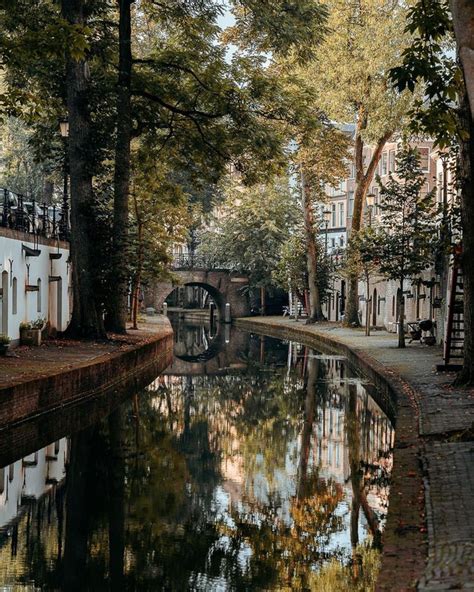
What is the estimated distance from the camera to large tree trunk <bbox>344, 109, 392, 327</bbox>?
46062mm

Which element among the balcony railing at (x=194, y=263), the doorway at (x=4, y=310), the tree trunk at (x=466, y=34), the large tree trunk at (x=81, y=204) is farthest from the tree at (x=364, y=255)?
the balcony railing at (x=194, y=263)

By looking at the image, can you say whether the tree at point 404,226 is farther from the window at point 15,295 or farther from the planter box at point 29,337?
the window at point 15,295

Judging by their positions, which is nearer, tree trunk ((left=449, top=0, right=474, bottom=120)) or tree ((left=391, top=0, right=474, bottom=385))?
tree trunk ((left=449, top=0, right=474, bottom=120))

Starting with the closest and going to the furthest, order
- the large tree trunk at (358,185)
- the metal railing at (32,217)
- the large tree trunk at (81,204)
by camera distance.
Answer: the metal railing at (32,217)
the large tree trunk at (81,204)
the large tree trunk at (358,185)

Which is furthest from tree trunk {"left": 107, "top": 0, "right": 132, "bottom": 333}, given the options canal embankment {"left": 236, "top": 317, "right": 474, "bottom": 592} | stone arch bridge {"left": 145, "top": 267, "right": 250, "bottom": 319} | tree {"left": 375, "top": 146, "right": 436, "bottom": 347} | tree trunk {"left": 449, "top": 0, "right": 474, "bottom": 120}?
stone arch bridge {"left": 145, "top": 267, "right": 250, "bottom": 319}

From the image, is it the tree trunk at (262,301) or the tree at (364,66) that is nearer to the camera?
the tree at (364,66)

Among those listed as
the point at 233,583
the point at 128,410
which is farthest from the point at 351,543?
the point at 128,410

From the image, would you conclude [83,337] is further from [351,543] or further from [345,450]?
[351,543]

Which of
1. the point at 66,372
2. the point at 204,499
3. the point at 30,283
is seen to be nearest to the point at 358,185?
the point at 30,283

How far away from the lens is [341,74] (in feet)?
145

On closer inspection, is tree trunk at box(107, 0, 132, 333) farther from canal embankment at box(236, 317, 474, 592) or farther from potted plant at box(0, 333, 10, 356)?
canal embankment at box(236, 317, 474, 592)

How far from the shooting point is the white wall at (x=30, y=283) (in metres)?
29.6

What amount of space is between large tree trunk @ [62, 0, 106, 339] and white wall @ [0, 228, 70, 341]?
1384 millimetres

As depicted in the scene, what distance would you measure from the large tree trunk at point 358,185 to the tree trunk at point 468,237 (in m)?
22.9
